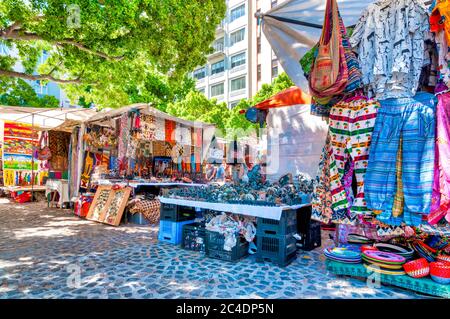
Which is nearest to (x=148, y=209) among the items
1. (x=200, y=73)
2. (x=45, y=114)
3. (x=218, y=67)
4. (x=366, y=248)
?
(x=366, y=248)

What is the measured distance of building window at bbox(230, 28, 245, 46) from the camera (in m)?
29.9

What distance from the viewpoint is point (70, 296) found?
2699mm

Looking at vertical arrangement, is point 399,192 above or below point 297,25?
below

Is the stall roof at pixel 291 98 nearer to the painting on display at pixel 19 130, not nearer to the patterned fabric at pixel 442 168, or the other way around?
the patterned fabric at pixel 442 168

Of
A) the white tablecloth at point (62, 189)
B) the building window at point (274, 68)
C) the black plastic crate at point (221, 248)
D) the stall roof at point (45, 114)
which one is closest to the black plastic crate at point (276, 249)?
the black plastic crate at point (221, 248)

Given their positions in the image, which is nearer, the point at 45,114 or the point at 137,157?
the point at 137,157

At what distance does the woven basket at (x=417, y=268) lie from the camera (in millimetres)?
2771

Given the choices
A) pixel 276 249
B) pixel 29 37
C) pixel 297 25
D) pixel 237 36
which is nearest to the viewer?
pixel 276 249

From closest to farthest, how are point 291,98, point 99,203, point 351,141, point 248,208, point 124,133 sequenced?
point 351,141 < point 248,208 < point 291,98 < point 99,203 < point 124,133

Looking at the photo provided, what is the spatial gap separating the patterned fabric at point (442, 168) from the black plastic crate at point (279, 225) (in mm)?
1576

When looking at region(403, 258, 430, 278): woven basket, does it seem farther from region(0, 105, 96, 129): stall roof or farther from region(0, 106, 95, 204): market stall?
region(0, 105, 96, 129): stall roof

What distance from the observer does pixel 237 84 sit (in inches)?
1192

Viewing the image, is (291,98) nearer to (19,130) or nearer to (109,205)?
(109,205)

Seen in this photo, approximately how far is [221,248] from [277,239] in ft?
2.74
